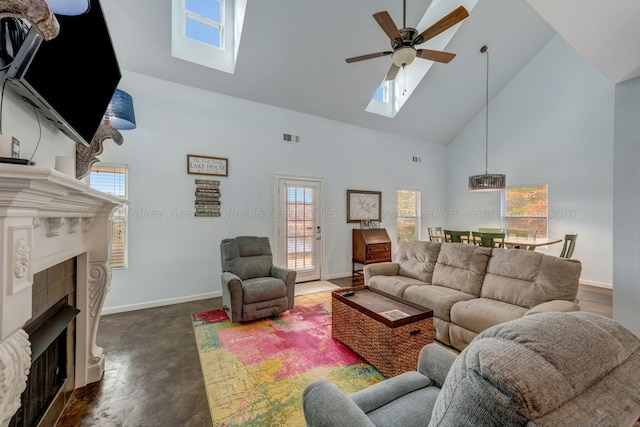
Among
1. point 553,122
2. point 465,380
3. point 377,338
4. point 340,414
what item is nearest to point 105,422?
point 340,414

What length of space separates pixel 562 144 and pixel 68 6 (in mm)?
7077

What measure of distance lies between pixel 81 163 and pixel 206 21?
9.73 ft

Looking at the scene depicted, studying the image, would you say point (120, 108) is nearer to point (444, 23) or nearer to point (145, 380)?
point (145, 380)

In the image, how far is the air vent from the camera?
15.7ft

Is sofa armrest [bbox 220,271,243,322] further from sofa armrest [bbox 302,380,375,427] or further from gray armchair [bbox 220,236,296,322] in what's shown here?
sofa armrest [bbox 302,380,375,427]

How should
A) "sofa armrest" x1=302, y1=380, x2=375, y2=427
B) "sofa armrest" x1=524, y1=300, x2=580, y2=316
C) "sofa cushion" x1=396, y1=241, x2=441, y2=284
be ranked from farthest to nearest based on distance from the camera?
1. "sofa cushion" x1=396, y1=241, x2=441, y2=284
2. "sofa armrest" x1=524, y1=300, x2=580, y2=316
3. "sofa armrest" x1=302, y1=380, x2=375, y2=427

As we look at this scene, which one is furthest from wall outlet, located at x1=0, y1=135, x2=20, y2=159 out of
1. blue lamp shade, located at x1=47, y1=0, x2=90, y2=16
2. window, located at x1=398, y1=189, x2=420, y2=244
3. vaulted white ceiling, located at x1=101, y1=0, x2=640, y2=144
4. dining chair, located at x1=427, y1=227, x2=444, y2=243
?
window, located at x1=398, y1=189, x2=420, y2=244

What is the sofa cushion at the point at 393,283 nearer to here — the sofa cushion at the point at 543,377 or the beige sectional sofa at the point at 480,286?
the beige sectional sofa at the point at 480,286

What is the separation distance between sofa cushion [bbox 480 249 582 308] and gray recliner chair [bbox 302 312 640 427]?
2.00 metres

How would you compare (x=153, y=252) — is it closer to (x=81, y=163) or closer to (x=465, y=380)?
(x=81, y=163)

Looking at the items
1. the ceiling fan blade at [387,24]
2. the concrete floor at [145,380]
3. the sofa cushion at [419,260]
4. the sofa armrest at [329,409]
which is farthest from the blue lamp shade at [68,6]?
the sofa cushion at [419,260]

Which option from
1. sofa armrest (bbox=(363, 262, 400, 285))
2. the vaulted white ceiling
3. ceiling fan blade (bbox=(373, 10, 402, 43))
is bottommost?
sofa armrest (bbox=(363, 262, 400, 285))

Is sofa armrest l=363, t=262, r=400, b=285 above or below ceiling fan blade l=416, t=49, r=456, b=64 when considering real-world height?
below

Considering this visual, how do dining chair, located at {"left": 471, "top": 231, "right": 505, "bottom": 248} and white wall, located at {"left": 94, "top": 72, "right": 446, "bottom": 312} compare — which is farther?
dining chair, located at {"left": 471, "top": 231, "right": 505, "bottom": 248}
